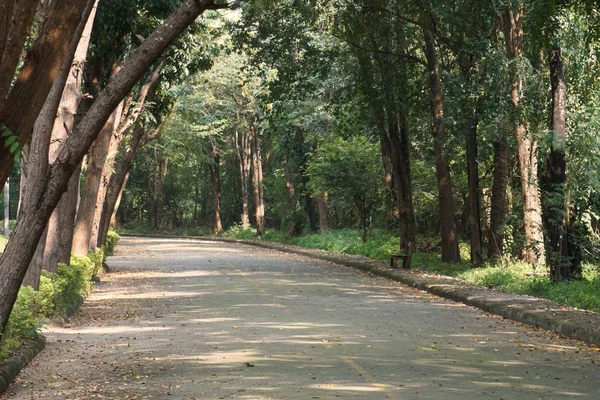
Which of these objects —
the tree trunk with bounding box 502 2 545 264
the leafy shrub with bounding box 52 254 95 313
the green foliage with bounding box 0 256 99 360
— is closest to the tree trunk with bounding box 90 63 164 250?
the green foliage with bounding box 0 256 99 360

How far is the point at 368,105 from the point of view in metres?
33.5

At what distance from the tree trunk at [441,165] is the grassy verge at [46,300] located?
36.9ft

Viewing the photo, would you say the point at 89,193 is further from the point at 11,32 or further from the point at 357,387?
the point at 11,32

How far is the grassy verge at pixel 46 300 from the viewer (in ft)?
42.1

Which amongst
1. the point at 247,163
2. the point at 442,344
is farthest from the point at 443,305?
the point at 247,163

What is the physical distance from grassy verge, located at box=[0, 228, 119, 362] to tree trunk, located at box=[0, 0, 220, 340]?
758 mm

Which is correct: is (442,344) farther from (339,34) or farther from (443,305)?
(339,34)

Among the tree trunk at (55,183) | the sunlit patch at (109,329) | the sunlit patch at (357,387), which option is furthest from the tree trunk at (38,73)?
the sunlit patch at (109,329)

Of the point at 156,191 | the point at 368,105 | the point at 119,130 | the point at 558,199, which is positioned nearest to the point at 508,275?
→ the point at 558,199

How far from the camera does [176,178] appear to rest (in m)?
90.8

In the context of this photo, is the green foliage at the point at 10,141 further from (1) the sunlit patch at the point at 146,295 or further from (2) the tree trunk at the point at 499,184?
(2) the tree trunk at the point at 499,184

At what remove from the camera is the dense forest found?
1132 cm

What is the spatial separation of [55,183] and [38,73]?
2394mm

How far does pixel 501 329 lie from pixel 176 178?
2993 inches
